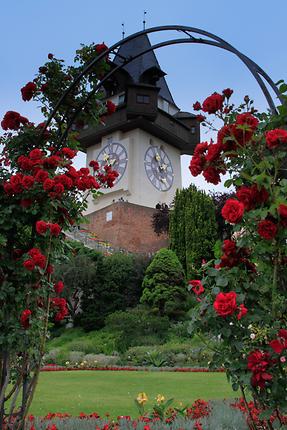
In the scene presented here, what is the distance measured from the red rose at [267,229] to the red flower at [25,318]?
1.79m

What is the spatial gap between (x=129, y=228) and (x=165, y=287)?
461 inches

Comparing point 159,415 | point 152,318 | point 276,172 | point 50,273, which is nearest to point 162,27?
point 276,172

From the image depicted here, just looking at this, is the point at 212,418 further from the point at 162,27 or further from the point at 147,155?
the point at 147,155

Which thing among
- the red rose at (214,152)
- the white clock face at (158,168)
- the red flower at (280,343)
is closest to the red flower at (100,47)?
the red rose at (214,152)

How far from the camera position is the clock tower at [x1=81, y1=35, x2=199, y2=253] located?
32656 mm

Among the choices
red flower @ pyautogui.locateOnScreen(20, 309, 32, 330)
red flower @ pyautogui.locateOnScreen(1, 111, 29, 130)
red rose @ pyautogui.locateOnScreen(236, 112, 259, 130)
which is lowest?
red flower @ pyautogui.locateOnScreen(20, 309, 32, 330)

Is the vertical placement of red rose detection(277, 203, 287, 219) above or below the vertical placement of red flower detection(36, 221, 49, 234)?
below

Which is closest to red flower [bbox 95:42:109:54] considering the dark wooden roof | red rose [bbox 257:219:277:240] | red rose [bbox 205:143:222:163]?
red rose [bbox 205:143:222:163]

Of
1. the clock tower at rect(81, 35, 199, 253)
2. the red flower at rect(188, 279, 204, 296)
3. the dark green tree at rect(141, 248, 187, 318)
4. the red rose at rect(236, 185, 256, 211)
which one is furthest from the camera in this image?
the clock tower at rect(81, 35, 199, 253)

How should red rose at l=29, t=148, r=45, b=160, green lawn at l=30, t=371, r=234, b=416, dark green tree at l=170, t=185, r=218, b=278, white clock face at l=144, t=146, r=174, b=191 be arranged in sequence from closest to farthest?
red rose at l=29, t=148, r=45, b=160 → green lawn at l=30, t=371, r=234, b=416 → dark green tree at l=170, t=185, r=218, b=278 → white clock face at l=144, t=146, r=174, b=191

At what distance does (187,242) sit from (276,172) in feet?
77.7

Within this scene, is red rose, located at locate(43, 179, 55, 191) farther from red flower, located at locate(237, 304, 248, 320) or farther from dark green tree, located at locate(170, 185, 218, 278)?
dark green tree, located at locate(170, 185, 218, 278)

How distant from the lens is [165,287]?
20797 millimetres

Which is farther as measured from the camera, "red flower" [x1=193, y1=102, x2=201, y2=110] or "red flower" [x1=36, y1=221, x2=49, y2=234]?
"red flower" [x1=36, y1=221, x2=49, y2=234]
